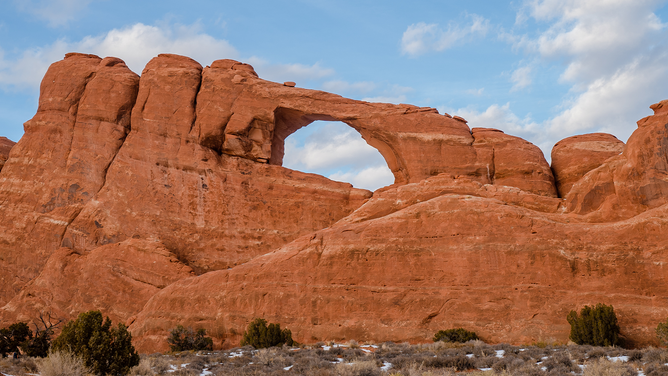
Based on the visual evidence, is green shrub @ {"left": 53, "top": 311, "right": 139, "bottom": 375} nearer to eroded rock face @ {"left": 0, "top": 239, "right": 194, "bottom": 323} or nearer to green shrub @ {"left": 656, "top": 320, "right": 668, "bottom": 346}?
eroded rock face @ {"left": 0, "top": 239, "right": 194, "bottom": 323}

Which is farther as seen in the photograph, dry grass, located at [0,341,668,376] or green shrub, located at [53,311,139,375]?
green shrub, located at [53,311,139,375]

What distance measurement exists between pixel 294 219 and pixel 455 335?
14498mm

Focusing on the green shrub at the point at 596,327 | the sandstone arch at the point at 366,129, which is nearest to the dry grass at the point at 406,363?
the green shrub at the point at 596,327

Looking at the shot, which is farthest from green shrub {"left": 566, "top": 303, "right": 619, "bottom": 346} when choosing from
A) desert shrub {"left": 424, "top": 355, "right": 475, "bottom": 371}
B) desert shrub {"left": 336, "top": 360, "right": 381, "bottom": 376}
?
desert shrub {"left": 336, "top": 360, "right": 381, "bottom": 376}

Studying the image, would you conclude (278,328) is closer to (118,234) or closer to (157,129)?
(118,234)

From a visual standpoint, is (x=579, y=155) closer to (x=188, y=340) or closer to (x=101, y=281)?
(x=188, y=340)

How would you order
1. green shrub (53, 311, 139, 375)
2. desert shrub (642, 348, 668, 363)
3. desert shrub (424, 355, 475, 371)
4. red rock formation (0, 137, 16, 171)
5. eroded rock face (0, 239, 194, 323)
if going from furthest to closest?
1. red rock formation (0, 137, 16, 171)
2. eroded rock face (0, 239, 194, 323)
3. desert shrub (424, 355, 475, 371)
4. desert shrub (642, 348, 668, 363)
5. green shrub (53, 311, 139, 375)

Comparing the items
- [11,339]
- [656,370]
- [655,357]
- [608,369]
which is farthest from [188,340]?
[656,370]

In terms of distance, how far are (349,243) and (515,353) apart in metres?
8.69

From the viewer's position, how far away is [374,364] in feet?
43.6

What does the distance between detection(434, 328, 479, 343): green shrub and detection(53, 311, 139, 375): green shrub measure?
35.3 ft

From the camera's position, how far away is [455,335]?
63.2ft

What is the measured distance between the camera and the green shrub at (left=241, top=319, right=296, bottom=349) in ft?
63.7

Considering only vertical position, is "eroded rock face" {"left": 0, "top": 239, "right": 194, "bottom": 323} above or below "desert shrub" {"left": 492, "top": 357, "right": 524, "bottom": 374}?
above
